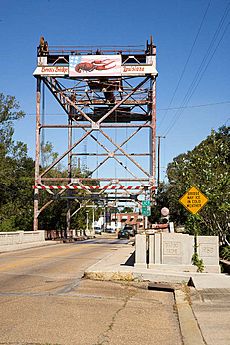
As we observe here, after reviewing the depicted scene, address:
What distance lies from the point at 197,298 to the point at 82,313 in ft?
10.2

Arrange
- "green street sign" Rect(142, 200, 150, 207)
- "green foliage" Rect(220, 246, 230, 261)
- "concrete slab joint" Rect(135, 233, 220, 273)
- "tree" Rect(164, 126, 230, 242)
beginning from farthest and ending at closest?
"green street sign" Rect(142, 200, 150, 207) → "tree" Rect(164, 126, 230, 242) → "green foliage" Rect(220, 246, 230, 261) → "concrete slab joint" Rect(135, 233, 220, 273)

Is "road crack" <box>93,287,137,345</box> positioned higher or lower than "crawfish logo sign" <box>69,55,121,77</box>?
lower

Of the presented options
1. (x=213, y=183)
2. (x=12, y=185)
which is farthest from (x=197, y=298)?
(x=12, y=185)

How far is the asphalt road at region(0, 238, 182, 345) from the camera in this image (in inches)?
276

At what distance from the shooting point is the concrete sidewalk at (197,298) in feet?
24.2

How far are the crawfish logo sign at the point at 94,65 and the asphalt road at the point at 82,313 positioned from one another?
86.8 feet

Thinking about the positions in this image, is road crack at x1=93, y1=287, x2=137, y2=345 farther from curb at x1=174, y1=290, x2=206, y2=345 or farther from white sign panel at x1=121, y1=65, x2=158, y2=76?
white sign panel at x1=121, y1=65, x2=158, y2=76

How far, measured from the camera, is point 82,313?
866cm

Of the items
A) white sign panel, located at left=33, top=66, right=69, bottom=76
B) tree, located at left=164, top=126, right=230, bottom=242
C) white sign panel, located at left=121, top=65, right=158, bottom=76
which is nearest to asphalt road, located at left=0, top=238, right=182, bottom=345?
tree, located at left=164, top=126, right=230, bottom=242

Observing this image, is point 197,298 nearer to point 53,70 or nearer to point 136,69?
point 136,69

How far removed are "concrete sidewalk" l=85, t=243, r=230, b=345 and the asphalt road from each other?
250 millimetres

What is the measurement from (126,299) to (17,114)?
38799mm

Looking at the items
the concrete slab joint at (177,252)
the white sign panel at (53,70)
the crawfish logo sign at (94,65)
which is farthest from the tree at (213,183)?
the white sign panel at (53,70)

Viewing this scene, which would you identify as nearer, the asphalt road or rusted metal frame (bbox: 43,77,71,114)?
the asphalt road
